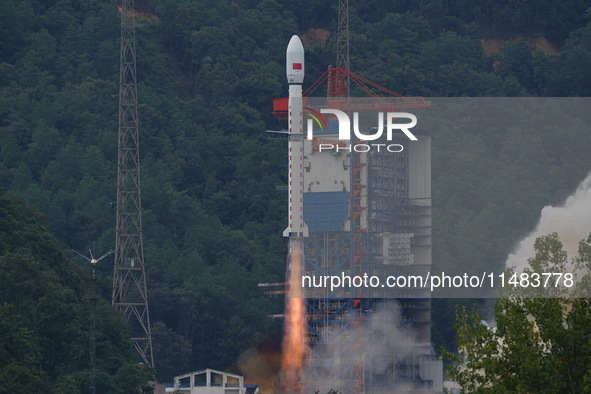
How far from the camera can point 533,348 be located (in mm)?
77625

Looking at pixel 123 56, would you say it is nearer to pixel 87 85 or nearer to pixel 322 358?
pixel 322 358

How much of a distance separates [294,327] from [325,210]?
10.4 meters

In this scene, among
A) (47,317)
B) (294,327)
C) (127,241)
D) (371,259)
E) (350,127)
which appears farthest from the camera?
(350,127)

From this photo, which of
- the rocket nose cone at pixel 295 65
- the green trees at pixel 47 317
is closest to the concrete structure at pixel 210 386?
the green trees at pixel 47 317

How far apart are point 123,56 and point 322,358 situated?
2658 cm

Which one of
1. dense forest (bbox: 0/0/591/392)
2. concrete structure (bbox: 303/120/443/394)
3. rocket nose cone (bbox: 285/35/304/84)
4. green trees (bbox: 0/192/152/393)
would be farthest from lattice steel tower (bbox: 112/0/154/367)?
concrete structure (bbox: 303/120/443/394)

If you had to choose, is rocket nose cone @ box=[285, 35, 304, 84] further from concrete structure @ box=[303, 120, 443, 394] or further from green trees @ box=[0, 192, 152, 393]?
green trees @ box=[0, 192, 152, 393]

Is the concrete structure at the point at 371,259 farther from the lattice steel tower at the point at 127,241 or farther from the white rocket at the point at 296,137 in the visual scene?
the lattice steel tower at the point at 127,241

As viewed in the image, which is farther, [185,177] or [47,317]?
[185,177]

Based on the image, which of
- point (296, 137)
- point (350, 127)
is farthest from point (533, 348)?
point (350, 127)

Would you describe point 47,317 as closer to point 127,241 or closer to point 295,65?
point 127,241

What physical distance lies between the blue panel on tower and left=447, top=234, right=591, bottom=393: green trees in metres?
67.5

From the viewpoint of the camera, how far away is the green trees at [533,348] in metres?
75.9

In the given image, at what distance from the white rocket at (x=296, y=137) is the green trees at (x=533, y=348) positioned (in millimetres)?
63568
